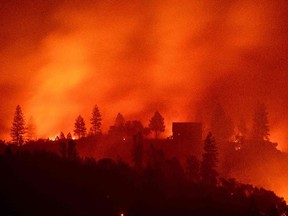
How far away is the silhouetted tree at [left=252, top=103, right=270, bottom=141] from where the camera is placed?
14450 cm

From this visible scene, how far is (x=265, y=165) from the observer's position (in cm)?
12825

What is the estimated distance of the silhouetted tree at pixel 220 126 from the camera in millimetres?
141375

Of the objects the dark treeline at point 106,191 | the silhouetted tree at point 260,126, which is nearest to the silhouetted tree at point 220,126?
the silhouetted tree at point 260,126

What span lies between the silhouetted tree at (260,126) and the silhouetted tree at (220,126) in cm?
682

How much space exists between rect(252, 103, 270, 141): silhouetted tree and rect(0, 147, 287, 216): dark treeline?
50.3 meters

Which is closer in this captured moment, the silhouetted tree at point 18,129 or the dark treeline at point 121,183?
the dark treeline at point 121,183

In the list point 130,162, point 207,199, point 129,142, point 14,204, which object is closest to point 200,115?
point 129,142

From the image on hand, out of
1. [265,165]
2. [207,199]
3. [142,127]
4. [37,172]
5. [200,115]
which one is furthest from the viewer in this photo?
[200,115]

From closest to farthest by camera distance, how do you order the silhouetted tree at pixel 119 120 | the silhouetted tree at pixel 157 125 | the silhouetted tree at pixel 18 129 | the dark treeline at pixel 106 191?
the dark treeline at pixel 106 191
the silhouetted tree at pixel 18 129
the silhouetted tree at pixel 157 125
the silhouetted tree at pixel 119 120

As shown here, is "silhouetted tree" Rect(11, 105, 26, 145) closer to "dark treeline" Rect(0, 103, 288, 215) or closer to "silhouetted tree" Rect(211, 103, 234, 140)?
"dark treeline" Rect(0, 103, 288, 215)

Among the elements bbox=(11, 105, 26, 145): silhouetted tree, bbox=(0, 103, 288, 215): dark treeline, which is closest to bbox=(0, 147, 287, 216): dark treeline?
bbox=(0, 103, 288, 215): dark treeline

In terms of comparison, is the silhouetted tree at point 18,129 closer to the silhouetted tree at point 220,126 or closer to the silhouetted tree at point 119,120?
the silhouetted tree at point 119,120

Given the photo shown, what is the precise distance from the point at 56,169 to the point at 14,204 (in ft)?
55.0

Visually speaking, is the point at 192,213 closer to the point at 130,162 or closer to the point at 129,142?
the point at 130,162
